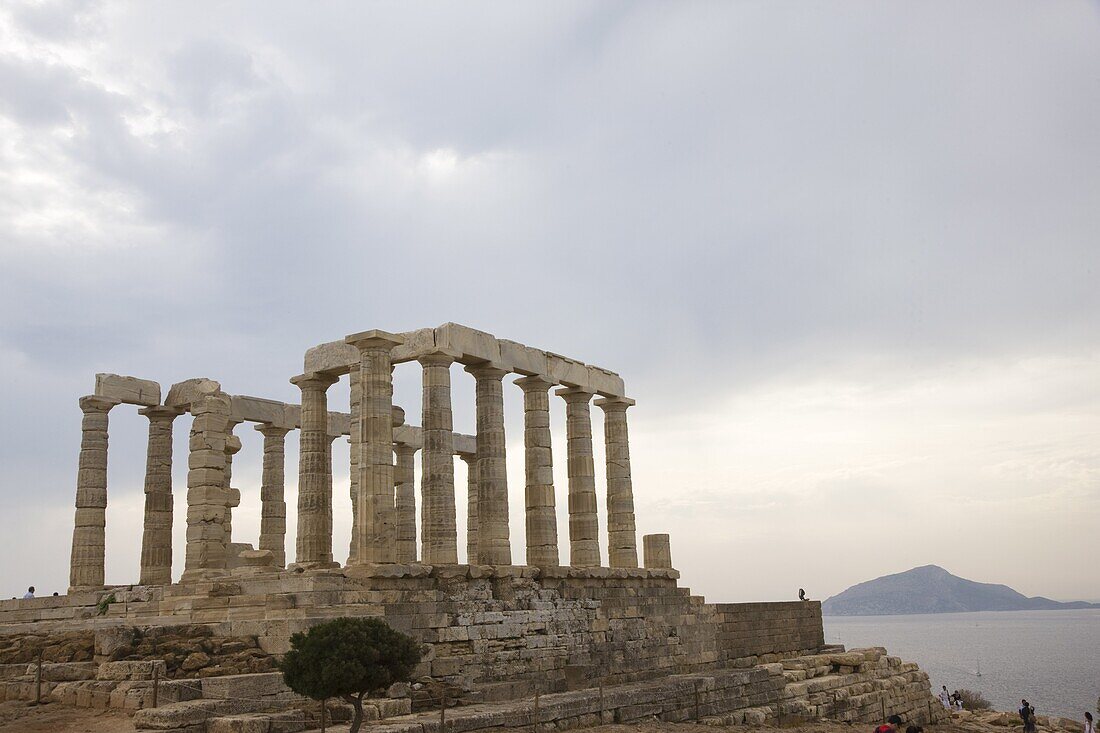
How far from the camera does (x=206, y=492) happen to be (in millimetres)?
28016

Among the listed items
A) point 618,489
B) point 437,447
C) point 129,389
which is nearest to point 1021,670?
point 618,489

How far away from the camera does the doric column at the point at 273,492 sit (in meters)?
33.7

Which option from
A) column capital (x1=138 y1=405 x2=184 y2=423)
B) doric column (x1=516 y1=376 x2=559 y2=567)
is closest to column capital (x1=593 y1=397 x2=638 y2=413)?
doric column (x1=516 y1=376 x2=559 y2=567)

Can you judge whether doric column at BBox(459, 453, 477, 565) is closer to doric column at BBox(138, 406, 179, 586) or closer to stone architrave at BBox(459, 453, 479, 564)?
stone architrave at BBox(459, 453, 479, 564)

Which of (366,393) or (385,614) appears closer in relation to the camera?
(385,614)

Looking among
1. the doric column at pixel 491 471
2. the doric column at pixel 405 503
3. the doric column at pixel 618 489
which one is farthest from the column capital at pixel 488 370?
the doric column at pixel 618 489

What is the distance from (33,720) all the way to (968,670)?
3674 inches

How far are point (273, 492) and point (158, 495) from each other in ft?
12.4

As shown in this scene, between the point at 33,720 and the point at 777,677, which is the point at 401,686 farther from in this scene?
the point at 777,677

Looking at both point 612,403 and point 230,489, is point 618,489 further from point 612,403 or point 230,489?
point 230,489

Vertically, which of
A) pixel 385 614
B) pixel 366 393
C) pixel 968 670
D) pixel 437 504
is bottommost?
pixel 968 670

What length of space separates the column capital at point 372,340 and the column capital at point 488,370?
10.3 ft

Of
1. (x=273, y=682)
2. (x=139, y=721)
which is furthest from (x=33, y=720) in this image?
(x=273, y=682)

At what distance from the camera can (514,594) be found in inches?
1005
